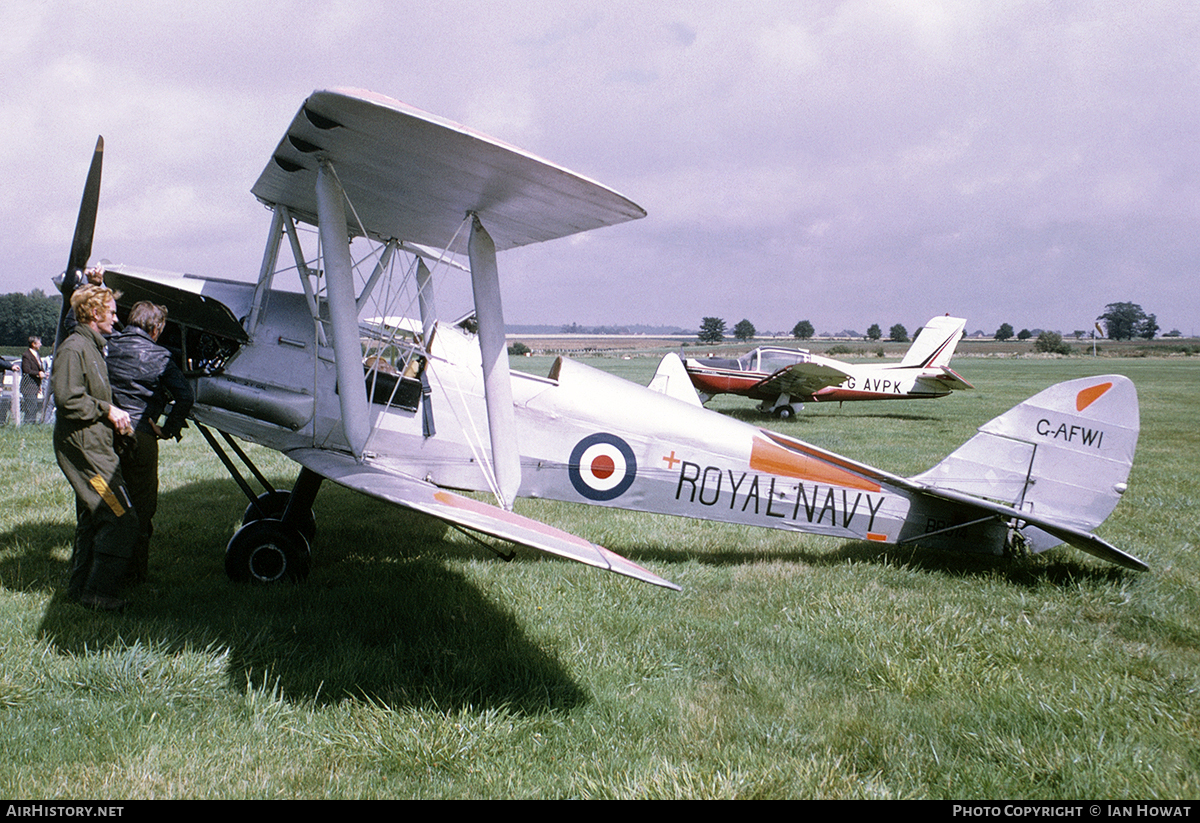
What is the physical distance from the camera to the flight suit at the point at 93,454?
3.71 metres

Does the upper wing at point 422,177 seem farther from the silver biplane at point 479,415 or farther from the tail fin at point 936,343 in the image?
the tail fin at point 936,343

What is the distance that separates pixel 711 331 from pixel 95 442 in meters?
110

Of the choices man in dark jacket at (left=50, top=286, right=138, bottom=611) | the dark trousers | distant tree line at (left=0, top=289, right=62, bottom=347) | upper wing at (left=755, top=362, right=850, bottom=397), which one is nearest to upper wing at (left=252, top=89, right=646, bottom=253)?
man in dark jacket at (left=50, top=286, right=138, bottom=611)

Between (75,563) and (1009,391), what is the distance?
29573mm

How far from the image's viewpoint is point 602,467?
5.07 m

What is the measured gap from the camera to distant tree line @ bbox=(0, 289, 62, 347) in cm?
2830

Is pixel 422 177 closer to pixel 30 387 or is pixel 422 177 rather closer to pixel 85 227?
pixel 85 227

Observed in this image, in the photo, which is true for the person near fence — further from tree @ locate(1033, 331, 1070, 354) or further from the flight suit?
tree @ locate(1033, 331, 1070, 354)

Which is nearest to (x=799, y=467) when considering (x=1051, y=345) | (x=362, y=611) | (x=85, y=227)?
(x=362, y=611)

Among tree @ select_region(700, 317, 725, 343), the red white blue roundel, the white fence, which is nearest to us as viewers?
the red white blue roundel

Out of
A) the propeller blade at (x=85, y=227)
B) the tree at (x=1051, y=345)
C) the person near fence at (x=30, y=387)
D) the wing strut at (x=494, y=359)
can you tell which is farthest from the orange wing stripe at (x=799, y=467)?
the tree at (x=1051, y=345)

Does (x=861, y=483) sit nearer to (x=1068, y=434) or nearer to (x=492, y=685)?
(x=1068, y=434)

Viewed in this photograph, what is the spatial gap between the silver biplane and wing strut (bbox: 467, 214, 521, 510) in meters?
→ 0.01
